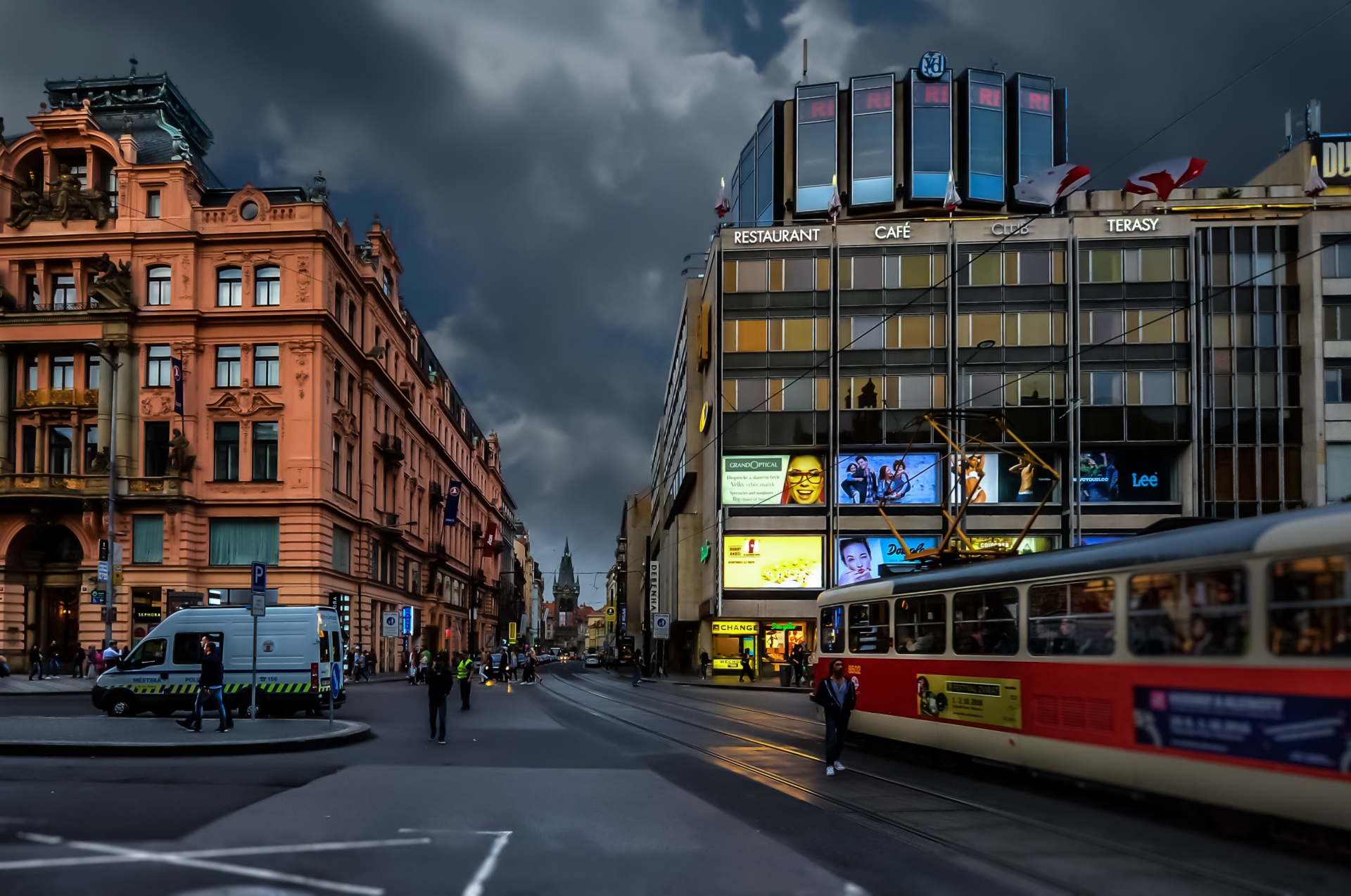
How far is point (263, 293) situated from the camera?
162ft

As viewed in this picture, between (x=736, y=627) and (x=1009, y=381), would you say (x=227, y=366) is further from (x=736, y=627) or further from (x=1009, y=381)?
(x=1009, y=381)

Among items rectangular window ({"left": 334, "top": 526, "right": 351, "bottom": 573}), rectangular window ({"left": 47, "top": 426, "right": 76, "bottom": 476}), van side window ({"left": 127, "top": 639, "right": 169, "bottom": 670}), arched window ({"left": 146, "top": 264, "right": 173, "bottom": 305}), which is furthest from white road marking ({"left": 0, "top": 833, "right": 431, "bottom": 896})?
rectangular window ({"left": 47, "top": 426, "right": 76, "bottom": 476})

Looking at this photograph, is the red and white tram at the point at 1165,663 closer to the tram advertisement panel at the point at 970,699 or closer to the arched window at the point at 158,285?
the tram advertisement panel at the point at 970,699

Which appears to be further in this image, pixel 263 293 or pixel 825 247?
pixel 825 247

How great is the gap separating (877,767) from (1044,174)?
38.0 meters

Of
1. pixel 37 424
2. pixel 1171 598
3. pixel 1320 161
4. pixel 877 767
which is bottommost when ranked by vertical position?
pixel 877 767

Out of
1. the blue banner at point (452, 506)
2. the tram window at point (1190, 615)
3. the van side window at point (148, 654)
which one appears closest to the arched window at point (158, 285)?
the blue banner at point (452, 506)

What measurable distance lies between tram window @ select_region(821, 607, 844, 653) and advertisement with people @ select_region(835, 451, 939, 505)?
3071 cm

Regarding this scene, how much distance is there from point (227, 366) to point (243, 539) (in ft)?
25.4

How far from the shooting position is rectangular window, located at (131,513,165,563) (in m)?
47.6

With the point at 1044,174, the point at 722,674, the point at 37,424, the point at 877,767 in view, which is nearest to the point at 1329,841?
the point at 877,767

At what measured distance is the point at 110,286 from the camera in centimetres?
4819

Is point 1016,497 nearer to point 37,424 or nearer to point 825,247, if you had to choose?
point 825,247

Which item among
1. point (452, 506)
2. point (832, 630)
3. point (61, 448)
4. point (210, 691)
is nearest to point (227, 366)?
point (61, 448)
